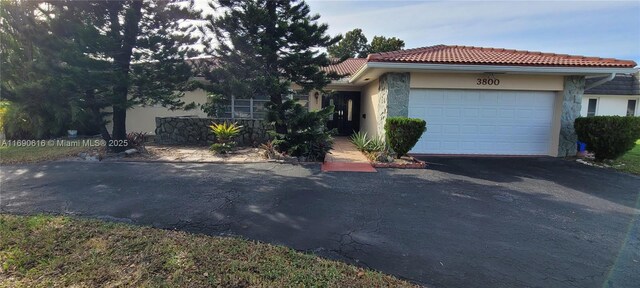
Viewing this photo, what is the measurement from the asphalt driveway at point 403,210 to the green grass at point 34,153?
3.11 feet

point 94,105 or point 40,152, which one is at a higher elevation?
point 94,105

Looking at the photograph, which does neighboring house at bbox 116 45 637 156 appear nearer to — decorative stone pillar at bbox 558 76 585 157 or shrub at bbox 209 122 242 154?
decorative stone pillar at bbox 558 76 585 157

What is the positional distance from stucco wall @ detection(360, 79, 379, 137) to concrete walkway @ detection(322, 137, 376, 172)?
1457mm

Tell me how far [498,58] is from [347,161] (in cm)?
575

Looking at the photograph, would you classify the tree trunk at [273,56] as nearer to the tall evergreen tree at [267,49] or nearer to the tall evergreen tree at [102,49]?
the tall evergreen tree at [267,49]

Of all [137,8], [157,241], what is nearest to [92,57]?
[137,8]

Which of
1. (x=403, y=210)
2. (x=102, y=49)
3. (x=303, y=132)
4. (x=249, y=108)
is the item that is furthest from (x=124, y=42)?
(x=403, y=210)

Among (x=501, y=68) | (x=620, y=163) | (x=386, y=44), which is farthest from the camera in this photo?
(x=386, y=44)

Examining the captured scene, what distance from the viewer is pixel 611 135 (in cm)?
846

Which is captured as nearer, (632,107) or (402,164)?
(402,164)

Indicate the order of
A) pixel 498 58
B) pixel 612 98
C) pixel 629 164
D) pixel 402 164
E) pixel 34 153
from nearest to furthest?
1. pixel 402 164
2. pixel 629 164
3. pixel 34 153
4. pixel 498 58
5. pixel 612 98

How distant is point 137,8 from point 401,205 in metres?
9.25

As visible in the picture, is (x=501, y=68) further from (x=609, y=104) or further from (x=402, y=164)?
(x=609, y=104)

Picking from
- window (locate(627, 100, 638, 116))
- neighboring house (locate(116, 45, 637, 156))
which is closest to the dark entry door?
neighboring house (locate(116, 45, 637, 156))
